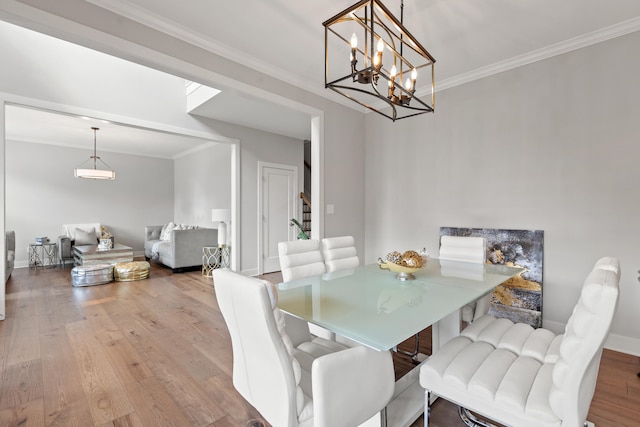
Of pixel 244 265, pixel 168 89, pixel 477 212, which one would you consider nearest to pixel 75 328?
pixel 244 265

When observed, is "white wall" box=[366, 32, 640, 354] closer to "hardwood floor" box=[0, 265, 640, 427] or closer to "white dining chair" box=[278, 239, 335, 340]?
"hardwood floor" box=[0, 265, 640, 427]

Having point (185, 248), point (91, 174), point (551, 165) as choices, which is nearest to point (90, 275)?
point (185, 248)

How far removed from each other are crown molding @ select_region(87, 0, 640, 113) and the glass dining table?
2111mm

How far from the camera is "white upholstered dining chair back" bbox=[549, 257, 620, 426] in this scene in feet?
3.17

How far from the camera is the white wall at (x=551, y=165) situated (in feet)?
8.20

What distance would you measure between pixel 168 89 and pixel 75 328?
127 inches

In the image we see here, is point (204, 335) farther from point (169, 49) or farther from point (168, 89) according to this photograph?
point (168, 89)

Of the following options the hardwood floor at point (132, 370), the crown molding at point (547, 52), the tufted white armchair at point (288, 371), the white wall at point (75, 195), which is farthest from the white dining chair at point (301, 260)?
the white wall at point (75, 195)

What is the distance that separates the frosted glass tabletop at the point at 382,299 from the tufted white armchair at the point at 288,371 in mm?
117

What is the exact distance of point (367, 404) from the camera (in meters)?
1.11

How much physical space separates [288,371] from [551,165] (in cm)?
306

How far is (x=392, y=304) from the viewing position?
150 cm

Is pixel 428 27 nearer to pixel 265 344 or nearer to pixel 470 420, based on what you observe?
pixel 265 344

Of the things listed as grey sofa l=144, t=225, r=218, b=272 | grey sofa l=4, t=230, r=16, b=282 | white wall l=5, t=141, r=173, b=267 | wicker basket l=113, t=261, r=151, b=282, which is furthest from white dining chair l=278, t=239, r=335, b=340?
white wall l=5, t=141, r=173, b=267
